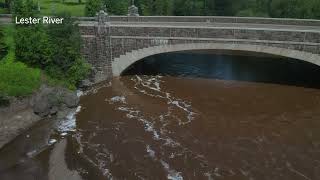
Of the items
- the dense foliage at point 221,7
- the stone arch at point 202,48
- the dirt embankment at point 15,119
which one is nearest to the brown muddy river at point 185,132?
the dirt embankment at point 15,119

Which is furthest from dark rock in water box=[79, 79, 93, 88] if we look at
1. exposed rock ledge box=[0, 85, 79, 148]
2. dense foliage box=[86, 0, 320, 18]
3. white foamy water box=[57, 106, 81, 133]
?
dense foliage box=[86, 0, 320, 18]

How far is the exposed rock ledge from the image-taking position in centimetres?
3684

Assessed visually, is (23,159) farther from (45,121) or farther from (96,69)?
(96,69)

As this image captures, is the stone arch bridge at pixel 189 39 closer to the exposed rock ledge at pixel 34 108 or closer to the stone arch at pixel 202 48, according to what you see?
the stone arch at pixel 202 48

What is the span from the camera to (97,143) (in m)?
34.1

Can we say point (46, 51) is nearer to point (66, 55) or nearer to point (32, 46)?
point (32, 46)

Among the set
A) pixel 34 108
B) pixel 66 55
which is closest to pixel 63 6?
pixel 66 55

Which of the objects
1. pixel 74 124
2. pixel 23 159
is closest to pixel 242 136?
pixel 74 124

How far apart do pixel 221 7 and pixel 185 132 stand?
43.2 meters

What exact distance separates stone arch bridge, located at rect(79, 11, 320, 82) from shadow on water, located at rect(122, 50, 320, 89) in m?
3.98

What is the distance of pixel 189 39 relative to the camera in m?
43.7

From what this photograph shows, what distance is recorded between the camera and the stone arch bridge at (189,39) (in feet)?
135

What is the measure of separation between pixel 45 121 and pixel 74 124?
9.25ft

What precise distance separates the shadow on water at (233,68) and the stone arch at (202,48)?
2948mm
